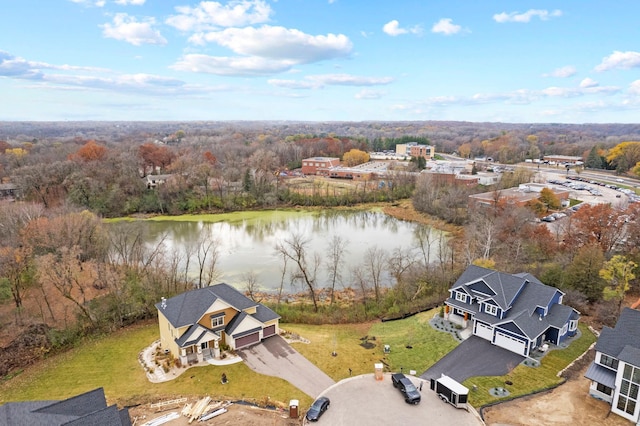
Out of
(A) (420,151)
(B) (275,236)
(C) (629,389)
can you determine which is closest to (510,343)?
(C) (629,389)

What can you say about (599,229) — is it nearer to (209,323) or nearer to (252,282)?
(252,282)

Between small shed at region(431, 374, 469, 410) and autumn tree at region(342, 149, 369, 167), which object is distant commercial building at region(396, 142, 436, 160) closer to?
autumn tree at region(342, 149, 369, 167)

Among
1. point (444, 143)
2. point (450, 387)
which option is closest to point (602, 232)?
point (450, 387)

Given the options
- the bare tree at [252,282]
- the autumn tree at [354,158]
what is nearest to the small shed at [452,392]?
the bare tree at [252,282]

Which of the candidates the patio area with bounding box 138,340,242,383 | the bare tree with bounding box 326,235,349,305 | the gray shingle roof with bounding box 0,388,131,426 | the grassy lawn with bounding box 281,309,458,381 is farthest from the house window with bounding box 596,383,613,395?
the gray shingle roof with bounding box 0,388,131,426

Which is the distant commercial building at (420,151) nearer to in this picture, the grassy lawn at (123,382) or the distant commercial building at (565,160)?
the distant commercial building at (565,160)
